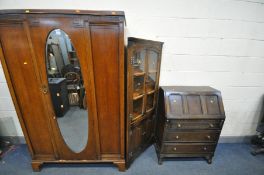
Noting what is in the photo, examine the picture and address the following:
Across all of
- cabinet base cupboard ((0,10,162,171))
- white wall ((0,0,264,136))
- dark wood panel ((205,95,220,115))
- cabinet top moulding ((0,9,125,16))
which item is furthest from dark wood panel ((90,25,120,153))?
dark wood panel ((205,95,220,115))

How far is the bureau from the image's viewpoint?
5.92ft

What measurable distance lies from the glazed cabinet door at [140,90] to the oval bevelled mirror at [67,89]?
1.81 feet

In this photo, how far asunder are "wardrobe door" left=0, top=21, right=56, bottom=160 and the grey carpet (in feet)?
A: 1.10

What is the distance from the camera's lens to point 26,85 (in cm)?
148

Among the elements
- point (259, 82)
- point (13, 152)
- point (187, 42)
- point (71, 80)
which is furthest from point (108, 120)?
point (259, 82)

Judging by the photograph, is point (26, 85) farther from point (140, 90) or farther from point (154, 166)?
point (154, 166)

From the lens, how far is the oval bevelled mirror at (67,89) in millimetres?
1387

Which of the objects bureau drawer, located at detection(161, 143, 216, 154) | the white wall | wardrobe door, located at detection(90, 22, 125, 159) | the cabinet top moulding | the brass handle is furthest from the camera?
bureau drawer, located at detection(161, 143, 216, 154)

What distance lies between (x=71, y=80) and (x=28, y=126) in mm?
820

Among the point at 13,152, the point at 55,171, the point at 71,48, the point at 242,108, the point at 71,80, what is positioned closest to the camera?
the point at 71,48

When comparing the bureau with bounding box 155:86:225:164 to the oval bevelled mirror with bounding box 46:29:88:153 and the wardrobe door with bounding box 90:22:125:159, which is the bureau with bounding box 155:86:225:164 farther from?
the oval bevelled mirror with bounding box 46:29:88:153

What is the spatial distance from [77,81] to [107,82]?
0.35 metres

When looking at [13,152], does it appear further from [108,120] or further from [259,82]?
[259,82]

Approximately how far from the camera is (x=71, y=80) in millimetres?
1527
